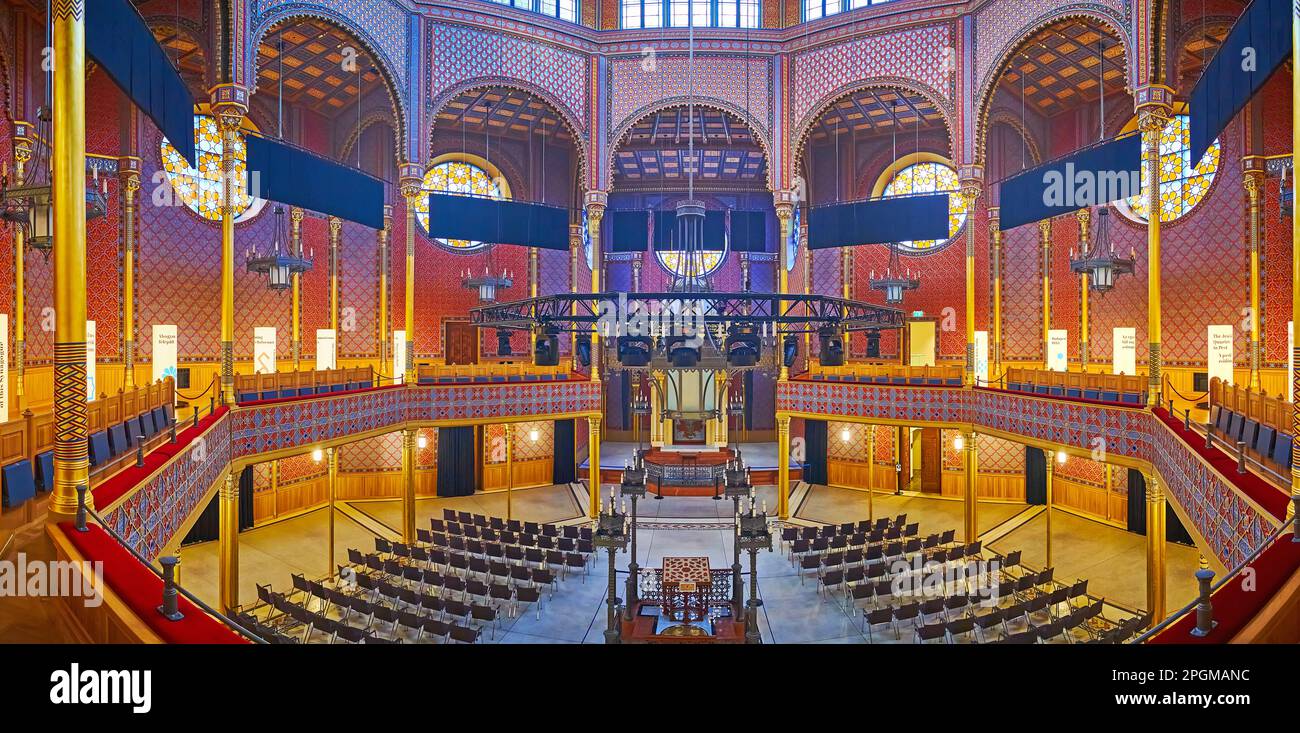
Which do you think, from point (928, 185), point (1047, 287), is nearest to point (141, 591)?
point (1047, 287)

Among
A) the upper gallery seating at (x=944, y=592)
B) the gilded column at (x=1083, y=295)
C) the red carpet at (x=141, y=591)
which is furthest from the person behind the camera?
the gilded column at (x=1083, y=295)

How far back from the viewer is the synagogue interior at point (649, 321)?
8578 millimetres

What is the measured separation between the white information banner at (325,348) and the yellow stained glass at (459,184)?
4768 mm

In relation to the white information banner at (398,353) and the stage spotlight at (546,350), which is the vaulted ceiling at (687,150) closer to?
the stage spotlight at (546,350)

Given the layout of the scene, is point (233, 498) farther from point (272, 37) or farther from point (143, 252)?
point (272, 37)

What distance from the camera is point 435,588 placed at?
14.5 meters

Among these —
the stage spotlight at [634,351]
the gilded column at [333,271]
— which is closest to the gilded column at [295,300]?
the gilded column at [333,271]

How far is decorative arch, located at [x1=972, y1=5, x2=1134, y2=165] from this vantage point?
1360 cm

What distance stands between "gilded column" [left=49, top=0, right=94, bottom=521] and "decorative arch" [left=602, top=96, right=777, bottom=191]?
14.4 meters

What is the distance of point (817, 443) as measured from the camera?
23984 mm

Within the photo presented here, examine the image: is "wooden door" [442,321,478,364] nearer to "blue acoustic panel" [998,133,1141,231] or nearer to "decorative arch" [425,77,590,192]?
"decorative arch" [425,77,590,192]

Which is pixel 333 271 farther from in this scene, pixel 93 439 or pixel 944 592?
pixel 944 592

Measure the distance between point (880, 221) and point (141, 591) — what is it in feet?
66.3
